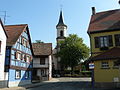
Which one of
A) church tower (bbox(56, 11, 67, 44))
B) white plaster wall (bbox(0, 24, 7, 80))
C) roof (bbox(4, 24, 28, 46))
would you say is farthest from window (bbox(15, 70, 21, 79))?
church tower (bbox(56, 11, 67, 44))

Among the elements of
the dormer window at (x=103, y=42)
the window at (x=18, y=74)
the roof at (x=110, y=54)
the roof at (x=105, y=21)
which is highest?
the roof at (x=105, y=21)

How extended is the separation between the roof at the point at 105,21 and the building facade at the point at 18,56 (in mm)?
11198

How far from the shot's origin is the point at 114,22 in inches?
1080

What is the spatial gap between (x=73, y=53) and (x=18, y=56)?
119ft

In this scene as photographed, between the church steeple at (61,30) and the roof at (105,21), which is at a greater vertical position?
the church steeple at (61,30)

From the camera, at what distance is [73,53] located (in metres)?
63.8

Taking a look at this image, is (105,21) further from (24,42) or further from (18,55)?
(18,55)

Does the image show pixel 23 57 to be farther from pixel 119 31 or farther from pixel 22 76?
pixel 119 31

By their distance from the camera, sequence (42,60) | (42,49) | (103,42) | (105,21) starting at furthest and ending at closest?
1. (42,49)
2. (42,60)
3. (105,21)
4. (103,42)

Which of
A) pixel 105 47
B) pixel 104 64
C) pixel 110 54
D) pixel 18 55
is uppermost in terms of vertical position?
pixel 105 47

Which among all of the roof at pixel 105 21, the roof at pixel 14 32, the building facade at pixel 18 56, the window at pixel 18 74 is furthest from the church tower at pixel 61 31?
the window at pixel 18 74

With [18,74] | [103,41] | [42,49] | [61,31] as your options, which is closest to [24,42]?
[18,74]

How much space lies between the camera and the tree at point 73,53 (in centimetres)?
6306

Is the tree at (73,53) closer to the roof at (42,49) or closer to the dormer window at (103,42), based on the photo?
the roof at (42,49)
